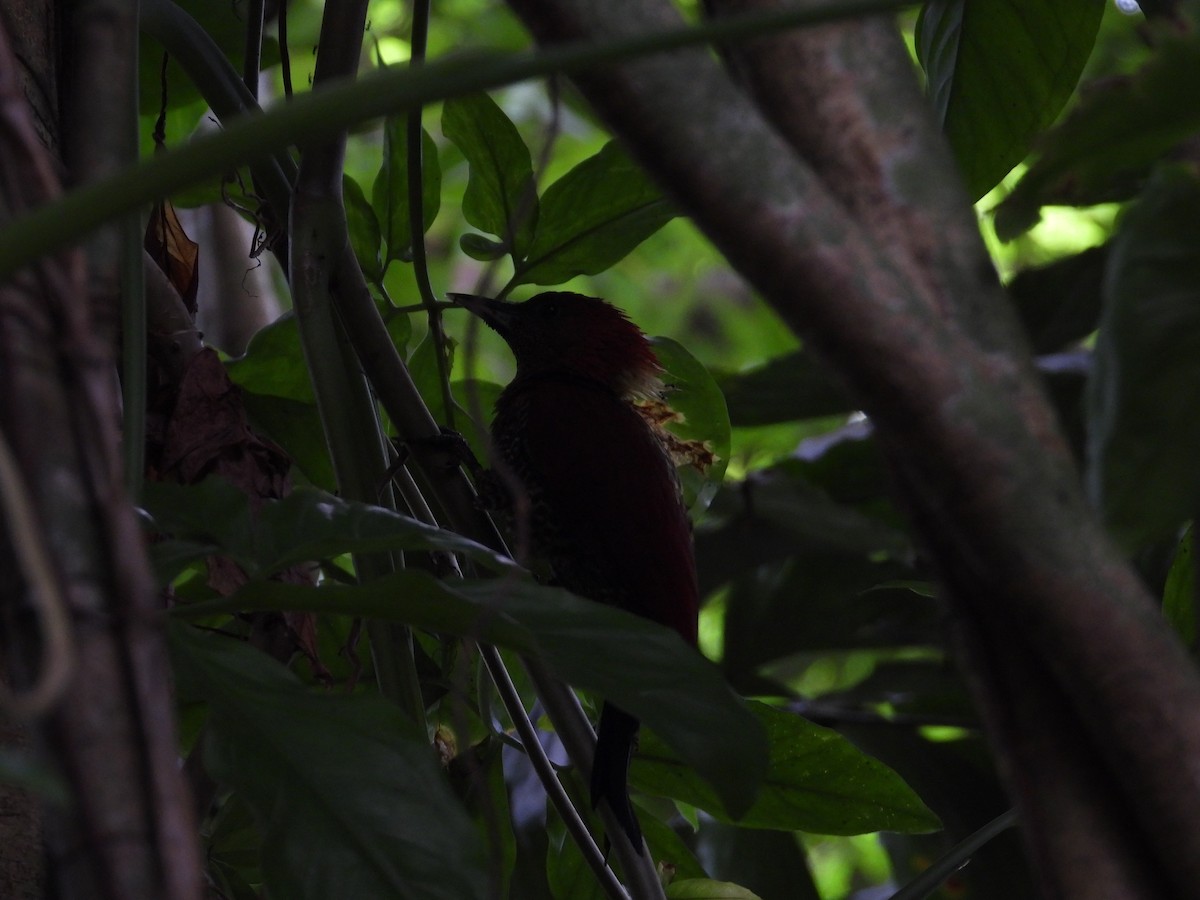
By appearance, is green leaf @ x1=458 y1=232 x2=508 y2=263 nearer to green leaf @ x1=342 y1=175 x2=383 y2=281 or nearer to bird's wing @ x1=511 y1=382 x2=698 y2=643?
green leaf @ x1=342 y1=175 x2=383 y2=281

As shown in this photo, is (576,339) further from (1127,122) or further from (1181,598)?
(1127,122)

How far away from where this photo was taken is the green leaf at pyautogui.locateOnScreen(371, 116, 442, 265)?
4.30ft

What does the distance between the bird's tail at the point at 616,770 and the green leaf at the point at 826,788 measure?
0.28 feet

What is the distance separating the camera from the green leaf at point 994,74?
112 cm

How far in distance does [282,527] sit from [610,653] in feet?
0.72

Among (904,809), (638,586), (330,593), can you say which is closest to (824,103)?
(330,593)

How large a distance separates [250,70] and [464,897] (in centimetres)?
81

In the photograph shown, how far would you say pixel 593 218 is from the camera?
1.32m

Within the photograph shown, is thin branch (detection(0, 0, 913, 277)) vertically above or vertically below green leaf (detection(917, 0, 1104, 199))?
below

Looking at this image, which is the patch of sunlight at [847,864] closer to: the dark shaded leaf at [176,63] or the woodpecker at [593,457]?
the woodpecker at [593,457]

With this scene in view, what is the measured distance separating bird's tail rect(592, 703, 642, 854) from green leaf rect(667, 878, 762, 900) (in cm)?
6

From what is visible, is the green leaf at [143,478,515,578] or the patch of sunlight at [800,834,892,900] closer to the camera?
the green leaf at [143,478,515,578]

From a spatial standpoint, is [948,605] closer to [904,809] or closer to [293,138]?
[293,138]

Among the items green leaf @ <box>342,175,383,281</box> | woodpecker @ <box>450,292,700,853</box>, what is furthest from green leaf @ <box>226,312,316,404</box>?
woodpecker @ <box>450,292,700,853</box>
